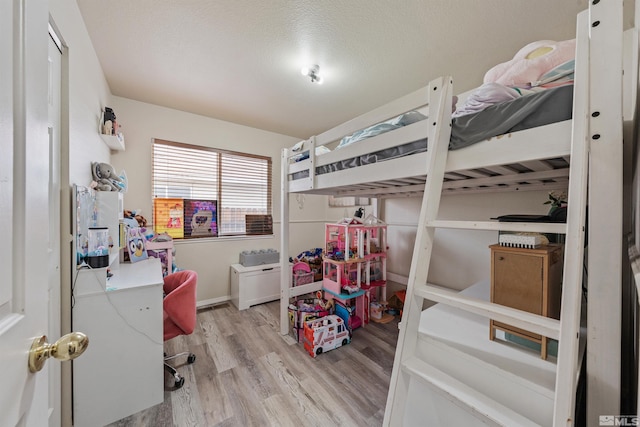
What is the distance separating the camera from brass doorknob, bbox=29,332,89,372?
0.47 m

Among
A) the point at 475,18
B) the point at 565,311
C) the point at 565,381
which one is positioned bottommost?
the point at 565,381

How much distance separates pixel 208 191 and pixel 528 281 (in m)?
3.22

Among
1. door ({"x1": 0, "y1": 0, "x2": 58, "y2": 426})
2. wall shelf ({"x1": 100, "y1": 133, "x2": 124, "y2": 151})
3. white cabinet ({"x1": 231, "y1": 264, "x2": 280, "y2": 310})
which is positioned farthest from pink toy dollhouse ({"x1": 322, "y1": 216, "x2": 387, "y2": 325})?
wall shelf ({"x1": 100, "y1": 133, "x2": 124, "y2": 151})

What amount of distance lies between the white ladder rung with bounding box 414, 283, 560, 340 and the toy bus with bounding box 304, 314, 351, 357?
1361 mm

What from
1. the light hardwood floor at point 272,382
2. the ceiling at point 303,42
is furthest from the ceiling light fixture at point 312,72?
the light hardwood floor at point 272,382

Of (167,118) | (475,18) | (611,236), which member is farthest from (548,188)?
(167,118)

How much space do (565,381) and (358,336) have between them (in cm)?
187

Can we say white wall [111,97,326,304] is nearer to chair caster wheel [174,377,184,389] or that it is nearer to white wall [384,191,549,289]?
chair caster wheel [174,377,184,389]

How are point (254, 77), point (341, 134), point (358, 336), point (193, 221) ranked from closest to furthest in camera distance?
point (341, 134) < point (254, 77) < point (358, 336) < point (193, 221)

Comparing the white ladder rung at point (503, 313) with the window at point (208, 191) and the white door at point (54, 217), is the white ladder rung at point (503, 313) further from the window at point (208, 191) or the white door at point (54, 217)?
the window at point (208, 191)

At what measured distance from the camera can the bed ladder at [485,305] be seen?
0.61m

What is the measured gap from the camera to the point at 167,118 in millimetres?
2775

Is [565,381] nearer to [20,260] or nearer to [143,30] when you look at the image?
[20,260]

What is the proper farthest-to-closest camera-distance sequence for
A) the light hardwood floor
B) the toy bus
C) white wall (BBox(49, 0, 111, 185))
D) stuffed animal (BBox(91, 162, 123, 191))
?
the toy bus → stuffed animal (BBox(91, 162, 123, 191)) → the light hardwood floor → white wall (BBox(49, 0, 111, 185))
